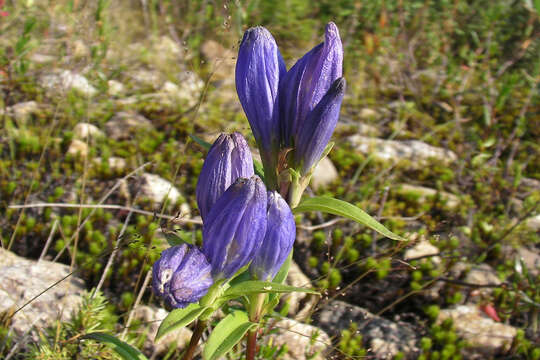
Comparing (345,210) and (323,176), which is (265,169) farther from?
(323,176)

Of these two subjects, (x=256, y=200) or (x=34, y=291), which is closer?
(x=256, y=200)

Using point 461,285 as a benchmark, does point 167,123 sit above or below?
above

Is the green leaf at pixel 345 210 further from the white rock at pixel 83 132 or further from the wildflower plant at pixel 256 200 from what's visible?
the white rock at pixel 83 132

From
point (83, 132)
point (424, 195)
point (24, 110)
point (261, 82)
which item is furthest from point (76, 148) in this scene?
point (424, 195)

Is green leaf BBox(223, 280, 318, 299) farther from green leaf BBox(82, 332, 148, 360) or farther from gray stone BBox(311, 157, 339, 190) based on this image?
gray stone BBox(311, 157, 339, 190)

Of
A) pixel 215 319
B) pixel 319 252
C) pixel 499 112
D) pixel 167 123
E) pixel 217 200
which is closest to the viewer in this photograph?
pixel 217 200

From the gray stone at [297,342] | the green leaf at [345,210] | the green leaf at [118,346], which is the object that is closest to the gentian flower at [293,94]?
the green leaf at [345,210]

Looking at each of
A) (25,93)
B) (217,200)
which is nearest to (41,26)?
(25,93)

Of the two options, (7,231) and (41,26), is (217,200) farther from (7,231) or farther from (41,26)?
(41,26)
